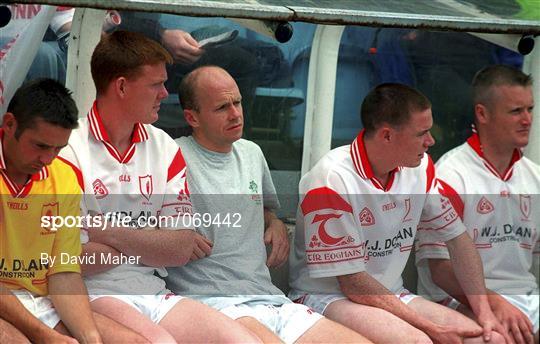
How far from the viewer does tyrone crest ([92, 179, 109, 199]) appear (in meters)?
3.11

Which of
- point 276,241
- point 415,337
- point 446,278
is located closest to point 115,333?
point 276,241

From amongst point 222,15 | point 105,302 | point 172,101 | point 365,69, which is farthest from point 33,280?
point 365,69

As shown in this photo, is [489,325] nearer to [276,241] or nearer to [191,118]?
[276,241]

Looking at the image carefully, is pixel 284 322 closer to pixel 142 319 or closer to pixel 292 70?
pixel 142 319

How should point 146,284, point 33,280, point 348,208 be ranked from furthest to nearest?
point 348,208
point 146,284
point 33,280

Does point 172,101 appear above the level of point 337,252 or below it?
above

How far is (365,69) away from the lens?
3.50 meters

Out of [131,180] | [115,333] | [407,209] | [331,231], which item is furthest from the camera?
[407,209]

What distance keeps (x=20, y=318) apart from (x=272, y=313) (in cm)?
86

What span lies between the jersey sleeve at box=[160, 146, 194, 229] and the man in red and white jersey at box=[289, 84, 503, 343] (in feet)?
1.43

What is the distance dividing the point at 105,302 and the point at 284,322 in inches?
24.1

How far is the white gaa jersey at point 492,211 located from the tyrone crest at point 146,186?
1.05 m

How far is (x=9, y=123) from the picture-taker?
2.95 meters

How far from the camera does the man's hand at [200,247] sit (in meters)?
3.30
